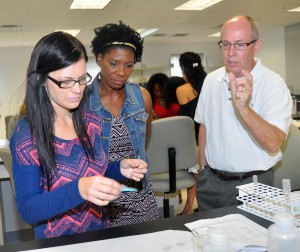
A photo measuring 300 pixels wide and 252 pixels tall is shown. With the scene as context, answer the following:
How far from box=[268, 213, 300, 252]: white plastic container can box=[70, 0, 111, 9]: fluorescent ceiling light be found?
18.8ft

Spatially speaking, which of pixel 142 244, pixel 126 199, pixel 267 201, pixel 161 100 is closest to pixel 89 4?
pixel 161 100

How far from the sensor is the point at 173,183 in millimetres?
2654

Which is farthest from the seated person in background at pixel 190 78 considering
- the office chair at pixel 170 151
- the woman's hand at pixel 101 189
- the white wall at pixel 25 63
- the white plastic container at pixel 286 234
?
the white wall at pixel 25 63

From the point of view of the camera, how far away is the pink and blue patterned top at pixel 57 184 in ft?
3.41

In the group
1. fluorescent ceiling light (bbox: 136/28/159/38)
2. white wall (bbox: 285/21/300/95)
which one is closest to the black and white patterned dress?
fluorescent ceiling light (bbox: 136/28/159/38)

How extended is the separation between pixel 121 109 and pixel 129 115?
51 millimetres

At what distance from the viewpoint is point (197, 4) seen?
6.65 m

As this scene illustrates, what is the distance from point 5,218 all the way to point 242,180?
214 centimetres

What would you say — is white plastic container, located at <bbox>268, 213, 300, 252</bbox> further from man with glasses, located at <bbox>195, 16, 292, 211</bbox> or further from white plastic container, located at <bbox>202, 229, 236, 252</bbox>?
man with glasses, located at <bbox>195, 16, 292, 211</bbox>

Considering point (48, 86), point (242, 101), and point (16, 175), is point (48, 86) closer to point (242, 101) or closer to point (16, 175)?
point (16, 175)

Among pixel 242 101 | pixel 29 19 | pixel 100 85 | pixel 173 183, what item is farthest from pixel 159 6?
pixel 242 101

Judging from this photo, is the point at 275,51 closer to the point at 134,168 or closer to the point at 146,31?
the point at 146,31

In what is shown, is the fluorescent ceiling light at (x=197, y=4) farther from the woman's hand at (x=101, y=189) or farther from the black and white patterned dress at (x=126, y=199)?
the woman's hand at (x=101, y=189)

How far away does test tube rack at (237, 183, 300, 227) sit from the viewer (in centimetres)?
114
